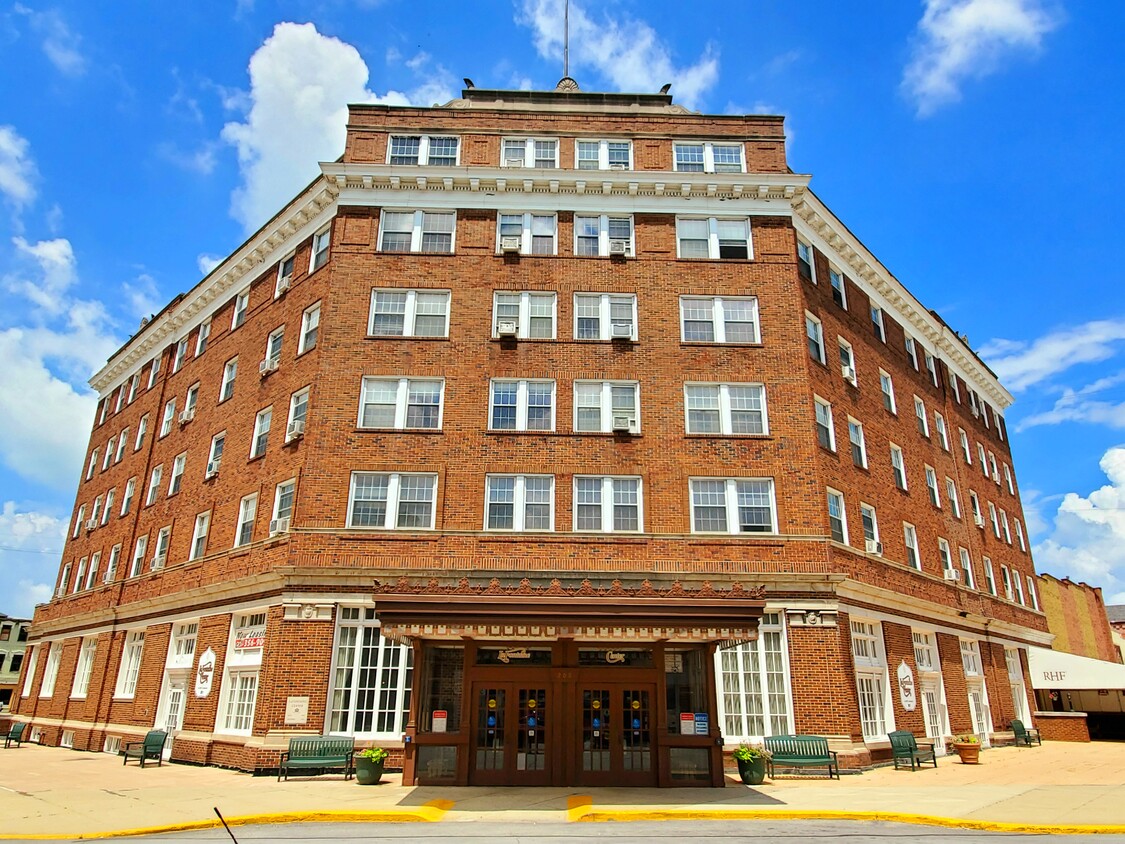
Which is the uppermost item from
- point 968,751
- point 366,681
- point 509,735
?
point 366,681

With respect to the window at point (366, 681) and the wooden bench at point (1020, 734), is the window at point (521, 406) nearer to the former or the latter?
the window at point (366, 681)

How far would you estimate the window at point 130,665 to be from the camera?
29109 millimetres

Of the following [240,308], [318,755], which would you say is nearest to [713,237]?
[240,308]

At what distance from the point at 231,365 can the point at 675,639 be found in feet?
71.0

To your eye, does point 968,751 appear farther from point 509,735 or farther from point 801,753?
point 509,735

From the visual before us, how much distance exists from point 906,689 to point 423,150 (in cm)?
2379

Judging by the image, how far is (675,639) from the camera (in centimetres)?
1673

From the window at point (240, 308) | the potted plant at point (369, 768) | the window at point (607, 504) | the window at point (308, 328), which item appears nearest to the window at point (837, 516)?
the window at point (607, 504)

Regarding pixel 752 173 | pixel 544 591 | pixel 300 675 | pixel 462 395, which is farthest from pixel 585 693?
pixel 752 173

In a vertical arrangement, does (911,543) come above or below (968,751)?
above

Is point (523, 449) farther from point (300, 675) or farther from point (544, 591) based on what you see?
point (300, 675)

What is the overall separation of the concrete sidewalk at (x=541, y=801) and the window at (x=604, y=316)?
13.2 meters

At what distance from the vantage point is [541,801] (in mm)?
14734

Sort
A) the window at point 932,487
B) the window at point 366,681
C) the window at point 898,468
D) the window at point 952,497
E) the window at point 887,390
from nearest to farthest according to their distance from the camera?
the window at point 366,681
the window at point 898,468
the window at point 887,390
the window at point 932,487
the window at point 952,497
